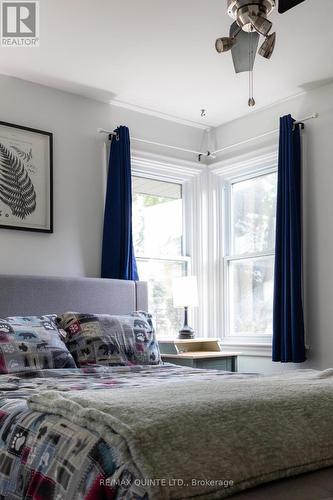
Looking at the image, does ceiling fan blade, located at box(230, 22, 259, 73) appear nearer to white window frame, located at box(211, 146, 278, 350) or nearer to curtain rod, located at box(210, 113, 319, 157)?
curtain rod, located at box(210, 113, 319, 157)

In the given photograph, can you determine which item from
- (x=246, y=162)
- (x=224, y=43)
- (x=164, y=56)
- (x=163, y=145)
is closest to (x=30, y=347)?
(x=224, y=43)

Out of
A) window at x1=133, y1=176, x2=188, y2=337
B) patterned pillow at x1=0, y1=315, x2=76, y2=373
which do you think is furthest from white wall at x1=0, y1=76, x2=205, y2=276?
patterned pillow at x1=0, y1=315, x2=76, y2=373

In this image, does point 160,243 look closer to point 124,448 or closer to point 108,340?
point 108,340

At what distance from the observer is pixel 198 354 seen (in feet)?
12.8

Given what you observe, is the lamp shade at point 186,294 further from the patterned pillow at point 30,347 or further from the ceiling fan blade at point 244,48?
the ceiling fan blade at point 244,48

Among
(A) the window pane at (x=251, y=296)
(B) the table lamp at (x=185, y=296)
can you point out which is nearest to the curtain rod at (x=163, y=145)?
(A) the window pane at (x=251, y=296)

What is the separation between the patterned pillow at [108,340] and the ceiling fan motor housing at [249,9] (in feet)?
6.31

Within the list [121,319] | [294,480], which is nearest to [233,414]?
[294,480]

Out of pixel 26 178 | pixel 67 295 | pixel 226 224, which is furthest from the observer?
pixel 226 224

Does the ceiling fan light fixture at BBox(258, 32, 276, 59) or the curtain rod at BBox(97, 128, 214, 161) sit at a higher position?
the curtain rod at BBox(97, 128, 214, 161)

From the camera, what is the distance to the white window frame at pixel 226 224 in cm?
442

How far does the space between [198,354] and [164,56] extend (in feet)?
6.83

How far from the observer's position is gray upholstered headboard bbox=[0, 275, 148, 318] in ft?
11.4

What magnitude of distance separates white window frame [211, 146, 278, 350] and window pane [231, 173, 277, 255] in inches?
2.1
